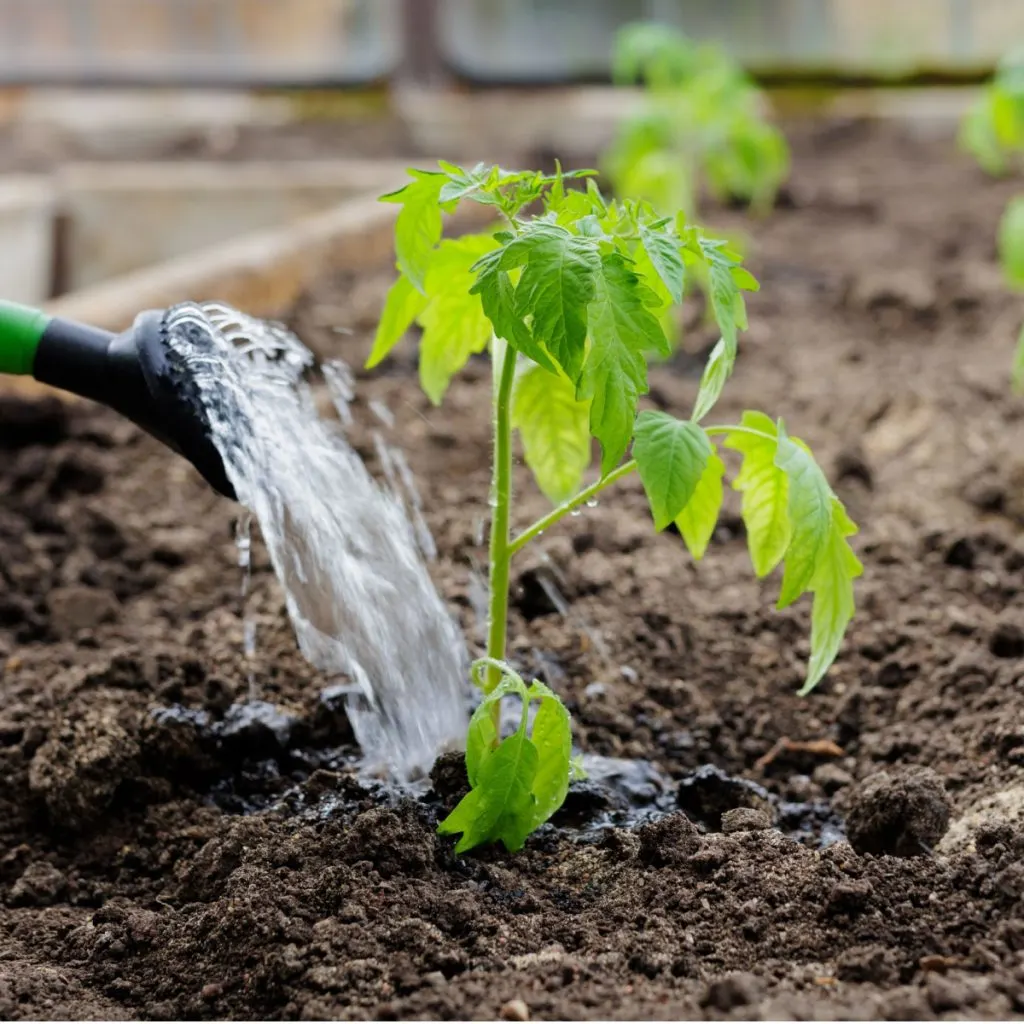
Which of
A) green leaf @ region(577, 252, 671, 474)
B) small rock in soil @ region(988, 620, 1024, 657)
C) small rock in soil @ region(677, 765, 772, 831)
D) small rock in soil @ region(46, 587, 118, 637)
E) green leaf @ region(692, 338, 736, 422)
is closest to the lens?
green leaf @ region(577, 252, 671, 474)

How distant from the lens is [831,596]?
1602mm

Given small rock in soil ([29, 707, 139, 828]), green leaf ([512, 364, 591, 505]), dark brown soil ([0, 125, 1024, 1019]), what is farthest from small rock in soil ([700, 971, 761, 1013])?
small rock in soil ([29, 707, 139, 828])

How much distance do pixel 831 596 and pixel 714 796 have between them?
42 centimetres

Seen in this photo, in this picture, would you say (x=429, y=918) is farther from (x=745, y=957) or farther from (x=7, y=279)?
(x=7, y=279)

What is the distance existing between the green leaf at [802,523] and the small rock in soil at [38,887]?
1.00 m

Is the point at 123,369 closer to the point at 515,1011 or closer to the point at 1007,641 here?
the point at 515,1011

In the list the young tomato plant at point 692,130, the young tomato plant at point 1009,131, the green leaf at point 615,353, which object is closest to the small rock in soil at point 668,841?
the green leaf at point 615,353

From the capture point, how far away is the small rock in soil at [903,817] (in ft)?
5.72

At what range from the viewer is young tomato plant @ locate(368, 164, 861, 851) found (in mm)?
1449

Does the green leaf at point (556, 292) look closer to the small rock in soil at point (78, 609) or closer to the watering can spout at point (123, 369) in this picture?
the watering can spout at point (123, 369)

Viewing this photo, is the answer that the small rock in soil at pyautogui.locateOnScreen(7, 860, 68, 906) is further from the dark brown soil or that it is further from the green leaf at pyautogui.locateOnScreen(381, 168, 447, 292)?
the green leaf at pyautogui.locateOnScreen(381, 168, 447, 292)

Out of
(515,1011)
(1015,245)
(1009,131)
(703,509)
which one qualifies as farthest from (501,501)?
(1009,131)

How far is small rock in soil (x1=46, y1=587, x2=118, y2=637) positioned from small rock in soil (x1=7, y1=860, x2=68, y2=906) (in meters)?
0.66

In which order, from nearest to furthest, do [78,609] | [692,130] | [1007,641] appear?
[1007,641], [78,609], [692,130]
